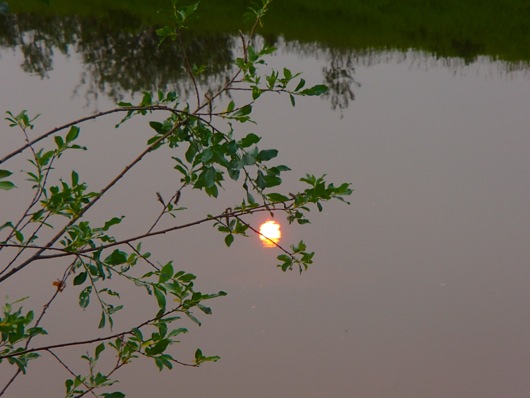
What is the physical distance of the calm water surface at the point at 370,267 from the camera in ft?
11.5

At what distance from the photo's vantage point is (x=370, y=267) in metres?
4.25

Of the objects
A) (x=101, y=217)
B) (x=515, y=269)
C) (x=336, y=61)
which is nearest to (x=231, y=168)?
(x=515, y=269)

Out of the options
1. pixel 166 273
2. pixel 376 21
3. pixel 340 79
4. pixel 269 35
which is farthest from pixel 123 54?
pixel 166 273

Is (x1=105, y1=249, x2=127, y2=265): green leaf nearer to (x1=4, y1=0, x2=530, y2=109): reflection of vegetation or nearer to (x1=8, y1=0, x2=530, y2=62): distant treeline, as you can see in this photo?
(x1=4, y1=0, x2=530, y2=109): reflection of vegetation

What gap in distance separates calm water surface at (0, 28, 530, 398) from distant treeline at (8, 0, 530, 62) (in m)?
2.71

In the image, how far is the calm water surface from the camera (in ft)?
11.5

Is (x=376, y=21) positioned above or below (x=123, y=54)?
below

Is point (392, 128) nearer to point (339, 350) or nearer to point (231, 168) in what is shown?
point (339, 350)

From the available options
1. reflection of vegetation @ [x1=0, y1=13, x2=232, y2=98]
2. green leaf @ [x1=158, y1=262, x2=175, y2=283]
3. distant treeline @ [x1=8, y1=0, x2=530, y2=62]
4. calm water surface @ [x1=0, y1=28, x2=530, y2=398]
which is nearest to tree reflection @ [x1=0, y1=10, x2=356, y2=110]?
reflection of vegetation @ [x1=0, y1=13, x2=232, y2=98]

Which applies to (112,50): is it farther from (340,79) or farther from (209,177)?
(209,177)

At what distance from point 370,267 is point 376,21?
6.99 m

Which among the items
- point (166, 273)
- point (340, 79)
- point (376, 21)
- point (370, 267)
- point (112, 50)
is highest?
point (166, 273)

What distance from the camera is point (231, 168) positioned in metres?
1.81

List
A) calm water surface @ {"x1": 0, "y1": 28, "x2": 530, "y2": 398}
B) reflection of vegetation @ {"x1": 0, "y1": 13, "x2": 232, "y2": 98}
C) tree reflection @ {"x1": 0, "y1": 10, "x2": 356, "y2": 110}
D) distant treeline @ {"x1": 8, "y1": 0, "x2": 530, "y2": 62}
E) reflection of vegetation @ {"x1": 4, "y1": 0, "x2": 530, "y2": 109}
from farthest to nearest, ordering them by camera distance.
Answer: distant treeline @ {"x1": 8, "y1": 0, "x2": 530, "y2": 62} → reflection of vegetation @ {"x1": 4, "y1": 0, "x2": 530, "y2": 109} → reflection of vegetation @ {"x1": 0, "y1": 13, "x2": 232, "y2": 98} → tree reflection @ {"x1": 0, "y1": 10, "x2": 356, "y2": 110} → calm water surface @ {"x1": 0, "y1": 28, "x2": 530, "y2": 398}
